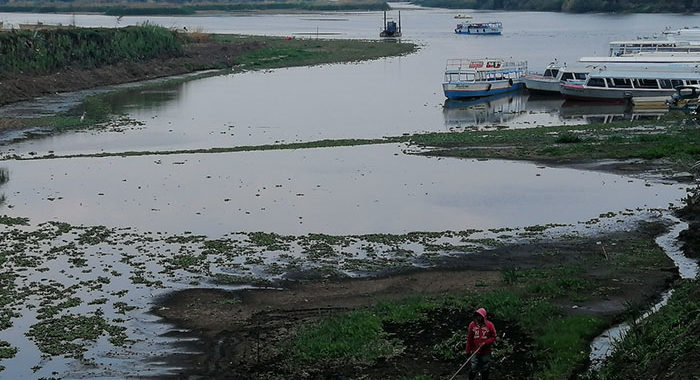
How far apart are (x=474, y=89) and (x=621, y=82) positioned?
942 cm

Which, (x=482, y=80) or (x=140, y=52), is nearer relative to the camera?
(x=482, y=80)

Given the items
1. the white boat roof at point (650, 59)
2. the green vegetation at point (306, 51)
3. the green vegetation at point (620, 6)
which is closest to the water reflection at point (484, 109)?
the white boat roof at point (650, 59)

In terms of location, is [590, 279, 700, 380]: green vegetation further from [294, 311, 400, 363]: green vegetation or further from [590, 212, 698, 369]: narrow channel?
[294, 311, 400, 363]: green vegetation

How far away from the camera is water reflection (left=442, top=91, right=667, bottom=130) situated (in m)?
55.2

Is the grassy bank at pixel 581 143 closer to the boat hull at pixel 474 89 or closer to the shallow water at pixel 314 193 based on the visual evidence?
the shallow water at pixel 314 193

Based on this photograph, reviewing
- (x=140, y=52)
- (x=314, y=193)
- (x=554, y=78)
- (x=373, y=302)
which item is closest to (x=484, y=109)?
(x=554, y=78)

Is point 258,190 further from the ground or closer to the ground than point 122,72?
closer to the ground

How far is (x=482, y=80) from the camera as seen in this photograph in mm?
67812

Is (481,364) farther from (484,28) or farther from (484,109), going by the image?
(484,28)

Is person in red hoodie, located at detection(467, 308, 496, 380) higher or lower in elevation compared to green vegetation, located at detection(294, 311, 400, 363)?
higher

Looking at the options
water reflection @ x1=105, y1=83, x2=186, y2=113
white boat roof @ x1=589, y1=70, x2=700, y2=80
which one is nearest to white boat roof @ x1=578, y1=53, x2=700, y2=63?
white boat roof @ x1=589, y1=70, x2=700, y2=80

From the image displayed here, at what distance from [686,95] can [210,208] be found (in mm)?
35652

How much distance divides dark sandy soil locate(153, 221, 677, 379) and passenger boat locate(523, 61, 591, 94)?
38.9m

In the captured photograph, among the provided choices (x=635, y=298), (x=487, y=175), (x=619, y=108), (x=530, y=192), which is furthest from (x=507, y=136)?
(x=635, y=298)
